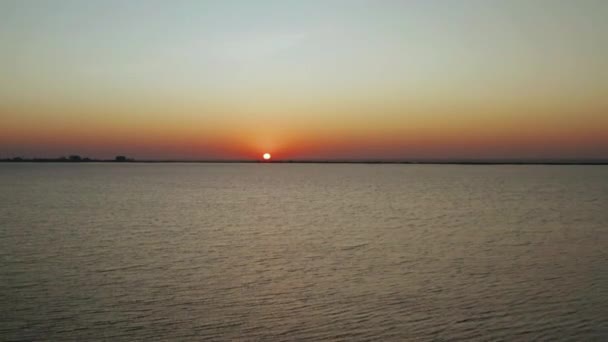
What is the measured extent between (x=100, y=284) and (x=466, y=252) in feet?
55.8

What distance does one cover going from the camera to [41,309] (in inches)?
637

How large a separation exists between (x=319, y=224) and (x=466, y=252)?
592 inches

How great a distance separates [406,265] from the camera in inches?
942

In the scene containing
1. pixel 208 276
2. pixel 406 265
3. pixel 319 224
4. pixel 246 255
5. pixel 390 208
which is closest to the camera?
pixel 208 276

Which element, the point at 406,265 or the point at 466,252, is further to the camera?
the point at 466,252

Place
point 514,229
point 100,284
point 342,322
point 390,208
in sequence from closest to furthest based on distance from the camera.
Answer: point 342,322
point 100,284
point 514,229
point 390,208

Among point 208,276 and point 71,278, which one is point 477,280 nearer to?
point 208,276

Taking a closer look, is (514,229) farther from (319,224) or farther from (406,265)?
(406,265)

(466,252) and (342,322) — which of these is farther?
(466,252)

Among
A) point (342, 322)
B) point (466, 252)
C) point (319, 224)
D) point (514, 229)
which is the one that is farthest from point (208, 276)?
point (514, 229)

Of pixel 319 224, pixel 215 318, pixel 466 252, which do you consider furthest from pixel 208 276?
pixel 319 224

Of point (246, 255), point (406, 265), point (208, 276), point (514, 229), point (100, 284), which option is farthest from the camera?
point (514, 229)

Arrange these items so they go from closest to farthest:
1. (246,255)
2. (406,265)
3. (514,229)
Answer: (406,265), (246,255), (514,229)

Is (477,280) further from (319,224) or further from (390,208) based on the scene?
(390,208)
